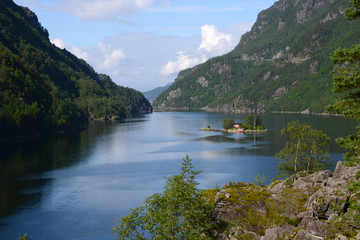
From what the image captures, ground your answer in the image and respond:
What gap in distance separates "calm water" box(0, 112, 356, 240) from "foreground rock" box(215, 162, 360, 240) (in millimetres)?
24610

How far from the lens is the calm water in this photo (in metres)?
69.9

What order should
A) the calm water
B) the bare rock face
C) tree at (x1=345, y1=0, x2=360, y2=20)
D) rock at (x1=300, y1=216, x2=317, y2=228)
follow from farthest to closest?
the calm water < rock at (x1=300, y1=216, x2=317, y2=228) < the bare rock face < tree at (x1=345, y1=0, x2=360, y2=20)

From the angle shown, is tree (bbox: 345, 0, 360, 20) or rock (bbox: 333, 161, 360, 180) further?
rock (bbox: 333, 161, 360, 180)

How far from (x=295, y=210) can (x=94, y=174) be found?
7617cm

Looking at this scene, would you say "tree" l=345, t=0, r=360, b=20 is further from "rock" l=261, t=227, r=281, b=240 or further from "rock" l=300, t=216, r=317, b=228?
"rock" l=300, t=216, r=317, b=228

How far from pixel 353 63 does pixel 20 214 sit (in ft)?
225

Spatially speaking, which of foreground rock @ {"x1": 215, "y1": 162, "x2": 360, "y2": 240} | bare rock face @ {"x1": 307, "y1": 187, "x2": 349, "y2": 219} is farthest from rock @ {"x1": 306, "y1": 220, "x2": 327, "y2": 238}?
bare rock face @ {"x1": 307, "y1": 187, "x2": 349, "y2": 219}

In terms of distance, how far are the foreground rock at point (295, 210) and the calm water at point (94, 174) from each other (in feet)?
80.7

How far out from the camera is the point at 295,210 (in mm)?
50656

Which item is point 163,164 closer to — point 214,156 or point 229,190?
point 214,156

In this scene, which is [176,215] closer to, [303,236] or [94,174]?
[303,236]

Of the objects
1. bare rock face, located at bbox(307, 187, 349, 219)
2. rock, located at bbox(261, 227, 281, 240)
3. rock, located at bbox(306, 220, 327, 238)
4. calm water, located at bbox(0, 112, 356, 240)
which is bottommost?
calm water, located at bbox(0, 112, 356, 240)

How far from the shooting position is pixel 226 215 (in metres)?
51.9

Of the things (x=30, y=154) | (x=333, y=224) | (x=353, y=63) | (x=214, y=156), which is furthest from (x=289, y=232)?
(x=30, y=154)
